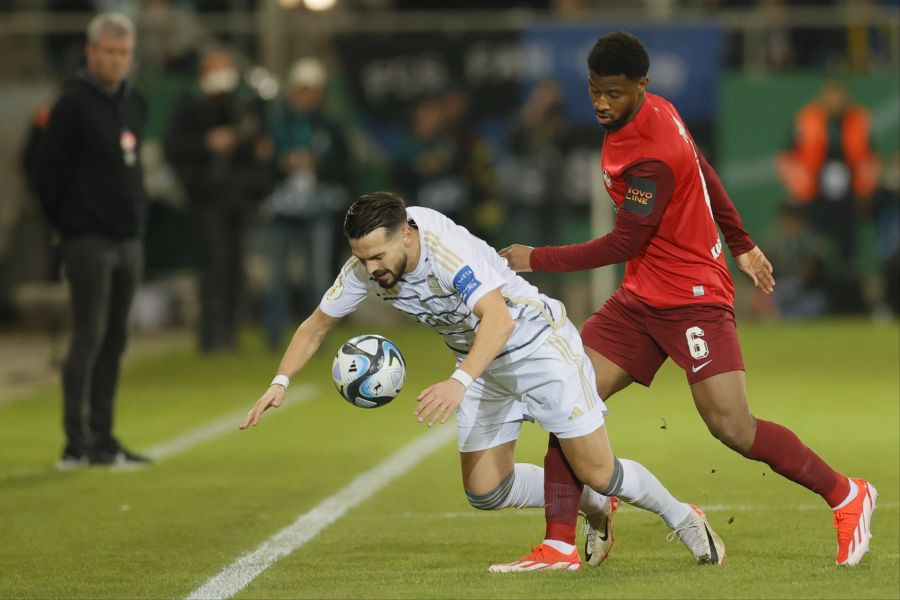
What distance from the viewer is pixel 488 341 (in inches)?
218

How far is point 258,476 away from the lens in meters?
8.76

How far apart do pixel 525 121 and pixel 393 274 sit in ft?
40.7

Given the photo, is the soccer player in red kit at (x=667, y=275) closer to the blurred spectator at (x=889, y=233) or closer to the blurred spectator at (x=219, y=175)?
the blurred spectator at (x=219, y=175)

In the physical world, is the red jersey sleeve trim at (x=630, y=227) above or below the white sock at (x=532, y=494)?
above

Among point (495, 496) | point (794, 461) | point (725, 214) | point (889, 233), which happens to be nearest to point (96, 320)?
point (495, 496)

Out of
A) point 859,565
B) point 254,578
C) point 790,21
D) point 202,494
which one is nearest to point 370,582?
point 254,578

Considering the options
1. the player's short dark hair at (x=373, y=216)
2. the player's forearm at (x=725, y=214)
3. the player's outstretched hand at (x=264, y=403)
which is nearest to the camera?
the player's short dark hair at (x=373, y=216)

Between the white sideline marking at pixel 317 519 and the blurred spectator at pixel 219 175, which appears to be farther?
the blurred spectator at pixel 219 175

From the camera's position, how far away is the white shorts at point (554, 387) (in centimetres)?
590

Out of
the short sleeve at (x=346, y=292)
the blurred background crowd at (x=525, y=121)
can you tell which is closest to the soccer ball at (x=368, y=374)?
the short sleeve at (x=346, y=292)

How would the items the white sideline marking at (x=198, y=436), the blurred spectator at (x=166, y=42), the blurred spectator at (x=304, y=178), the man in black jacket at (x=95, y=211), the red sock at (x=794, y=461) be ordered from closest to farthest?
the red sock at (x=794, y=461), the man in black jacket at (x=95, y=211), the white sideline marking at (x=198, y=436), the blurred spectator at (x=304, y=178), the blurred spectator at (x=166, y=42)

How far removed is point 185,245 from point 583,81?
5.06 metres

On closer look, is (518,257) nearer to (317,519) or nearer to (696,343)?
(696,343)

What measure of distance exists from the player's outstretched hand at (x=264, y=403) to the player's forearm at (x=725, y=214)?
1902 millimetres
